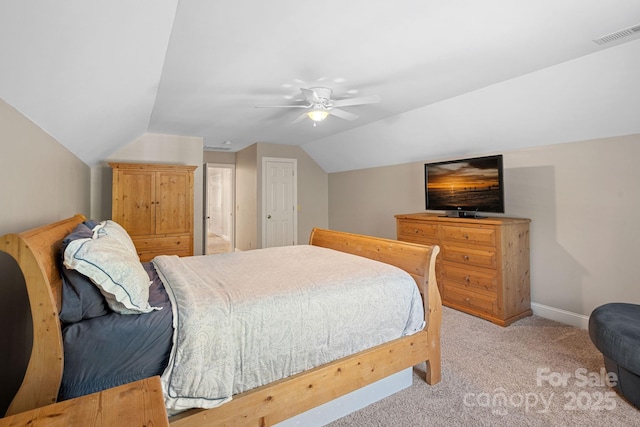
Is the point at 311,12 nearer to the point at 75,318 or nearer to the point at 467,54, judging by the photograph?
the point at 467,54

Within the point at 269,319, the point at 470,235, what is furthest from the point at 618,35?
the point at 269,319

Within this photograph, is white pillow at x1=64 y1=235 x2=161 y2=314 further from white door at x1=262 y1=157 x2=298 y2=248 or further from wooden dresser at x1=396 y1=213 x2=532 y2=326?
white door at x1=262 y1=157 x2=298 y2=248

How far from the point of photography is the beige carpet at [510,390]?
1784mm

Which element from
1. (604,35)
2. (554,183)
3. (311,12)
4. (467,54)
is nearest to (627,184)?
(554,183)

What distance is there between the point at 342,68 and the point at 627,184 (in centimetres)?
280

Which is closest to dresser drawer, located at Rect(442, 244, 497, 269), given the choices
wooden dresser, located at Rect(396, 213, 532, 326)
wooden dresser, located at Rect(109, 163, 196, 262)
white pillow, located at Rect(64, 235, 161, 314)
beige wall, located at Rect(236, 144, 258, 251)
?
wooden dresser, located at Rect(396, 213, 532, 326)

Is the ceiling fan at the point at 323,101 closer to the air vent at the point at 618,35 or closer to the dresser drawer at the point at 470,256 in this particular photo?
the air vent at the point at 618,35

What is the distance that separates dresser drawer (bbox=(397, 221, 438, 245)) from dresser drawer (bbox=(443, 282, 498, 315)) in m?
0.58

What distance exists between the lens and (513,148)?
3.53 metres

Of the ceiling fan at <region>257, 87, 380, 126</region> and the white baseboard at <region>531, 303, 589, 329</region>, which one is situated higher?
the ceiling fan at <region>257, 87, 380, 126</region>

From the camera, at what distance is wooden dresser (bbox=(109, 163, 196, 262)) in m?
Result: 4.02

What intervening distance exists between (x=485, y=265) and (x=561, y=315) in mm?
949

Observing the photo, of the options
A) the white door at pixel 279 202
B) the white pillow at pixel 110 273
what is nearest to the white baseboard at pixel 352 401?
the white pillow at pixel 110 273

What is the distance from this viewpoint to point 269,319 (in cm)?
157
